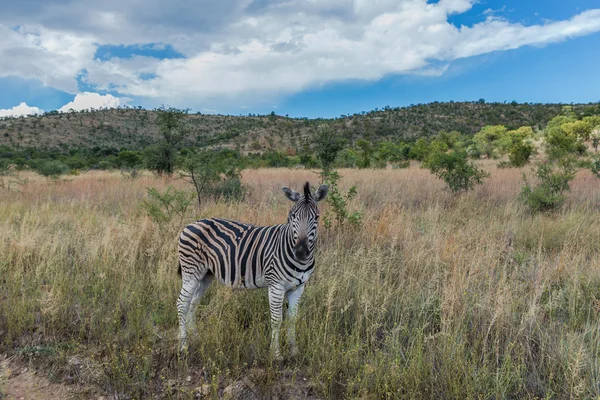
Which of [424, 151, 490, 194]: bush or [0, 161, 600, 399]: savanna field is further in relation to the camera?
[424, 151, 490, 194]: bush

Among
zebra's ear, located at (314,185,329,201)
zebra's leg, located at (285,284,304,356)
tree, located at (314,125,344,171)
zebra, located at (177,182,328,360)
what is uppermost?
tree, located at (314,125,344,171)

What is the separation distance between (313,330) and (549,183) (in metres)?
8.82

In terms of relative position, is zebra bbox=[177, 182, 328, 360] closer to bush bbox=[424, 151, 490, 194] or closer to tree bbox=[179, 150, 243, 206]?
tree bbox=[179, 150, 243, 206]

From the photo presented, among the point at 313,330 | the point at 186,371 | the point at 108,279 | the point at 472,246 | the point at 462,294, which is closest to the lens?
the point at 186,371

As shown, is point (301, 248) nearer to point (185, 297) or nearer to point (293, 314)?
point (293, 314)

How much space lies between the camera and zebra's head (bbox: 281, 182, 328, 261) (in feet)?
9.53

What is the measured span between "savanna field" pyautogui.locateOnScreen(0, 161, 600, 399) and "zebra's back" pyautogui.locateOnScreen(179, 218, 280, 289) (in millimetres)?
496

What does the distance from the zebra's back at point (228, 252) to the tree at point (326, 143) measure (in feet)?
30.0

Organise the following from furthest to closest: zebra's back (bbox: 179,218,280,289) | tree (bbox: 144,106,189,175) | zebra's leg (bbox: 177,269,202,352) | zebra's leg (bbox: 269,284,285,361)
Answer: tree (bbox: 144,106,189,175)
zebra's leg (bbox: 177,269,202,352)
zebra's back (bbox: 179,218,280,289)
zebra's leg (bbox: 269,284,285,361)

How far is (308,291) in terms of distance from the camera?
4184 millimetres

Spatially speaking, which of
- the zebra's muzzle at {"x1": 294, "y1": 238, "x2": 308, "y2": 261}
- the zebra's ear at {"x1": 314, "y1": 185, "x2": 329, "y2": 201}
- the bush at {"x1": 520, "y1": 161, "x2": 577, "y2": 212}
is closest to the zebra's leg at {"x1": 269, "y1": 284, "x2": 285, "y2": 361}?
the zebra's muzzle at {"x1": 294, "y1": 238, "x2": 308, "y2": 261}

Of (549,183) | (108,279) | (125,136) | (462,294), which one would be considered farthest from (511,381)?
(125,136)

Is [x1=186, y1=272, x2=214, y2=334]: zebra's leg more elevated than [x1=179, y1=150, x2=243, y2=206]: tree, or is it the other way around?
[x1=179, y1=150, x2=243, y2=206]: tree

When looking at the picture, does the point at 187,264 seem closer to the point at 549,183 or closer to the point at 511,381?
the point at 511,381
